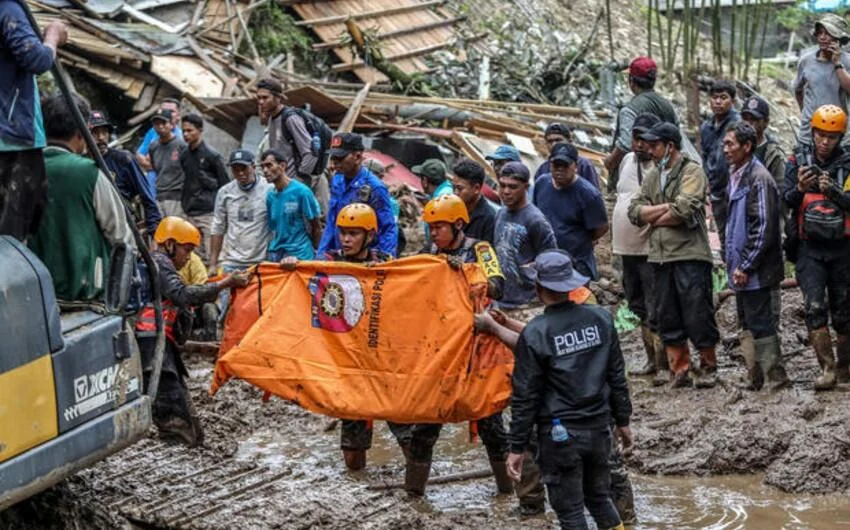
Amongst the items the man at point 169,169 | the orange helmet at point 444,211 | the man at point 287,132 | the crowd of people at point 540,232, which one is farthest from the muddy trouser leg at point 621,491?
the man at point 169,169

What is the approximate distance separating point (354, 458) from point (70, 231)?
324cm

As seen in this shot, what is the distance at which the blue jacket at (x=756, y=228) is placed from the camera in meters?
10.4

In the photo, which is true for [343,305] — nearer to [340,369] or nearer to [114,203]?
[340,369]

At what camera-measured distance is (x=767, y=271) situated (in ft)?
34.6

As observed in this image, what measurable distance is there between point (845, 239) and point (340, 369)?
4047mm

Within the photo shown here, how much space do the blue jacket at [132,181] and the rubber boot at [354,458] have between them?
2486mm

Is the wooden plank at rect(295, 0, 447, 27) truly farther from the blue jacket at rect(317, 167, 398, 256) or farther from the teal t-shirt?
the blue jacket at rect(317, 167, 398, 256)

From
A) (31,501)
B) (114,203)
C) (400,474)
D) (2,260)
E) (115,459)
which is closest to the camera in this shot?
(2,260)

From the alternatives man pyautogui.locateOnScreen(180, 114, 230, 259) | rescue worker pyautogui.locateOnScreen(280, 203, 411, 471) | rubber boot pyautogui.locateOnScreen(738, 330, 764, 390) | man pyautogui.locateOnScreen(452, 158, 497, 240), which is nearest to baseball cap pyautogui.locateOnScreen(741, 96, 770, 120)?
rubber boot pyautogui.locateOnScreen(738, 330, 764, 390)

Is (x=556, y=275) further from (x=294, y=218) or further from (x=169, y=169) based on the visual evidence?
(x=169, y=169)

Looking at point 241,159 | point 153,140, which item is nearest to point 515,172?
point 241,159

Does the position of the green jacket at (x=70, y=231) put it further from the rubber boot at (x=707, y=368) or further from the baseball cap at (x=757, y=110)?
the baseball cap at (x=757, y=110)

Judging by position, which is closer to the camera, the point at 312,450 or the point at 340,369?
the point at 340,369

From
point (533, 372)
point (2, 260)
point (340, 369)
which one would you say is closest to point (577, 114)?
point (340, 369)
